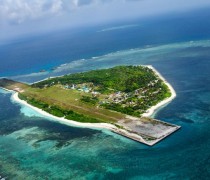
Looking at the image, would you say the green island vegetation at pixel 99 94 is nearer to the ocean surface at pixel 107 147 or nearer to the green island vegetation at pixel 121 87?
the green island vegetation at pixel 121 87

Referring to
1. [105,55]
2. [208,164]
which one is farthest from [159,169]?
[105,55]

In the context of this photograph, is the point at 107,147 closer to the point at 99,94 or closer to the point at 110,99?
the point at 110,99

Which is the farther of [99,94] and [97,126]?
[99,94]

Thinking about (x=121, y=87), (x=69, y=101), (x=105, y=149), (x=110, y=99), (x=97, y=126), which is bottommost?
(x=105, y=149)

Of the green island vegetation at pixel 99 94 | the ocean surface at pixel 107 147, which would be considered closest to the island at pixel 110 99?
the green island vegetation at pixel 99 94

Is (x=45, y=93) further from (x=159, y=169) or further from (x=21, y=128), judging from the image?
(x=159, y=169)

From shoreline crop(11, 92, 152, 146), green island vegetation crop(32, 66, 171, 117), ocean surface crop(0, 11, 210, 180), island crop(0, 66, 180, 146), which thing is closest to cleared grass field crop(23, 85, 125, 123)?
island crop(0, 66, 180, 146)

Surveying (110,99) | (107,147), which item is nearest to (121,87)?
(110,99)
